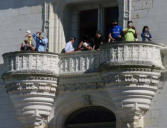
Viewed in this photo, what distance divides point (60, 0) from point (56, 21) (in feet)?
2.49

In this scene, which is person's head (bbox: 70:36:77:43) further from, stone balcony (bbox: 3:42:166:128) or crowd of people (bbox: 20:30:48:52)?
crowd of people (bbox: 20:30:48:52)

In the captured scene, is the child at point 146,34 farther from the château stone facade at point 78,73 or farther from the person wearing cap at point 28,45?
the person wearing cap at point 28,45

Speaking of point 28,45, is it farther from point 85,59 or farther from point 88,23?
point 88,23

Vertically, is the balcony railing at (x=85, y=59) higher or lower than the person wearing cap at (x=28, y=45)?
lower

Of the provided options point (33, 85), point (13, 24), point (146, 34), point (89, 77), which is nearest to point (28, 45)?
point (33, 85)

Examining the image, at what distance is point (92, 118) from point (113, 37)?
275 cm

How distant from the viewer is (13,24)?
31016 mm

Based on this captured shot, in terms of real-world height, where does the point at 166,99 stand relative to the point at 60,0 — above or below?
below

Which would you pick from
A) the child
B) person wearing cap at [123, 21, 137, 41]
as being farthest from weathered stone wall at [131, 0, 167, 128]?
person wearing cap at [123, 21, 137, 41]

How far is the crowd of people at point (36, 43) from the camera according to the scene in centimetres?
2945

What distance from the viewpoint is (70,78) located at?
28.9 meters

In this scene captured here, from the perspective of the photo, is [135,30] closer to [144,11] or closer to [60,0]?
[144,11]

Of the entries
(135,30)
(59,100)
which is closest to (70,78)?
(59,100)

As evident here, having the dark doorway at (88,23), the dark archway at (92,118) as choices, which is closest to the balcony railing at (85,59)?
the dark archway at (92,118)
